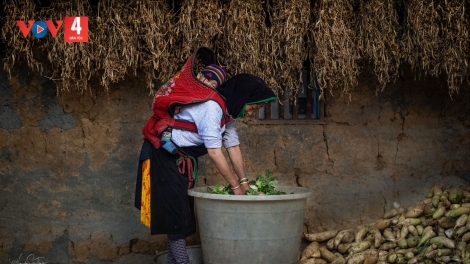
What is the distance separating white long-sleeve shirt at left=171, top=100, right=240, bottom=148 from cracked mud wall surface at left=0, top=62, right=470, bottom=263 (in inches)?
38.4

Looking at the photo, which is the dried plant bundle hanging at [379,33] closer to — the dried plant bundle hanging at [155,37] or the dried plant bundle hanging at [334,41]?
the dried plant bundle hanging at [334,41]

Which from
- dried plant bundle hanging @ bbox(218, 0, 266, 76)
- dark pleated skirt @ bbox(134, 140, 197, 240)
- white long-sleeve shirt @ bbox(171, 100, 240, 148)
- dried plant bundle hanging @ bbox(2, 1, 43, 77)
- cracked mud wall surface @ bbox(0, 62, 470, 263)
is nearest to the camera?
white long-sleeve shirt @ bbox(171, 100, 240, 148)

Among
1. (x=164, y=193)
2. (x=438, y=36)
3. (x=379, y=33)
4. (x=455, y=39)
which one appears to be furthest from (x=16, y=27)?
(x=455, y=39)

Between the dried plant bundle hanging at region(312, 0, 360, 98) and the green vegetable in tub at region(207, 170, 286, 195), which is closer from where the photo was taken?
the green vegetable in tub at region(207, 170, 286, 195)

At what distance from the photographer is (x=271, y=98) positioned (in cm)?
438

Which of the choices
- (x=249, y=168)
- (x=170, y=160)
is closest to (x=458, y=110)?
(x=249, y=168)

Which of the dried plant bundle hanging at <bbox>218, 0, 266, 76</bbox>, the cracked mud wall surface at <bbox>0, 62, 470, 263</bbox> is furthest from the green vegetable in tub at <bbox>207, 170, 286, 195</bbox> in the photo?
the dried plant bundle hanging at <bbox>218, 0, 266, 76</bbox>

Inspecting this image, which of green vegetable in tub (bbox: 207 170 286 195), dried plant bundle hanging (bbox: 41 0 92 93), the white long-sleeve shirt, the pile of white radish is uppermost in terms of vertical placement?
dried plant bundle hanging (bbox: 41 0 92 93)

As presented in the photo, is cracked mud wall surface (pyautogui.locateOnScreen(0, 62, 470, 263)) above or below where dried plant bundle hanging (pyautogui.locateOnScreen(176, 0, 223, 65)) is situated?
below

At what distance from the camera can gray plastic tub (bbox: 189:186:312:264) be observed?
15.1 feet

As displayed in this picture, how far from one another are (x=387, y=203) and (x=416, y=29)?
1.40m

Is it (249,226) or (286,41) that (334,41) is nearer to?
(286,41)

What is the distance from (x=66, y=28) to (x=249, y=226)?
1.83 m

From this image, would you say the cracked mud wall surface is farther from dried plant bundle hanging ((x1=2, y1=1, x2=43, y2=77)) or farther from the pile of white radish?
dried plant bundle hanging ((x1=2, y1=1, x2=43, y2=77))
